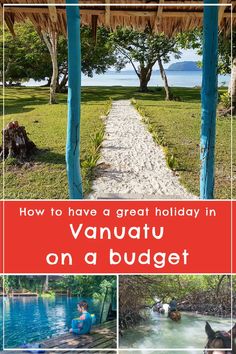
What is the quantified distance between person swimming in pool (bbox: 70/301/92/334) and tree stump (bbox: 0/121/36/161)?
4.73 ft

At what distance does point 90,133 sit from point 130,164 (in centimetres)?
36

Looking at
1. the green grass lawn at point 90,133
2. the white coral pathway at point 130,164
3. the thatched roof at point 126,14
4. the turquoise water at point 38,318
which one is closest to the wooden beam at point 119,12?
the thatched roof at point 126,14

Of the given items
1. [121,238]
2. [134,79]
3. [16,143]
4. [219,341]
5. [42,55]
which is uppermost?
[42,55]

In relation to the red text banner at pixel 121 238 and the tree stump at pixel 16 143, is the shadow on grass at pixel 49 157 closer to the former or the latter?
the tree stump at pixel 16 143

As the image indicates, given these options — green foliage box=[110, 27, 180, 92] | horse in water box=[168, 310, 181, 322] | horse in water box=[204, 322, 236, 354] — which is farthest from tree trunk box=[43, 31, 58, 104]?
horse in water box=[204, 322, 236, 354]

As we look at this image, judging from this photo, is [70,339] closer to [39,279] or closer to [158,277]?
[39,279]

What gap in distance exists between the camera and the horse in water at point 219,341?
5.73 feet

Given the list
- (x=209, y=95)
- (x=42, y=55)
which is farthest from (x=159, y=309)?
(x=42, y=55)

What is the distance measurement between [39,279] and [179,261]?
1.59 ft

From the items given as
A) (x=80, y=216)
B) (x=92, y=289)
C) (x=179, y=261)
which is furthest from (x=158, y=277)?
(x=80, y=216)

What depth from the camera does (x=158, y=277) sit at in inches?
70.9

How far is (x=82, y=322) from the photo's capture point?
1781 millimetres

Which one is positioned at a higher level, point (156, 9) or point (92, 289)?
point (156, 9)

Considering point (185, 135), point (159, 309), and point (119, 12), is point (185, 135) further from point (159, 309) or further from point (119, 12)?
point (159, 309)
